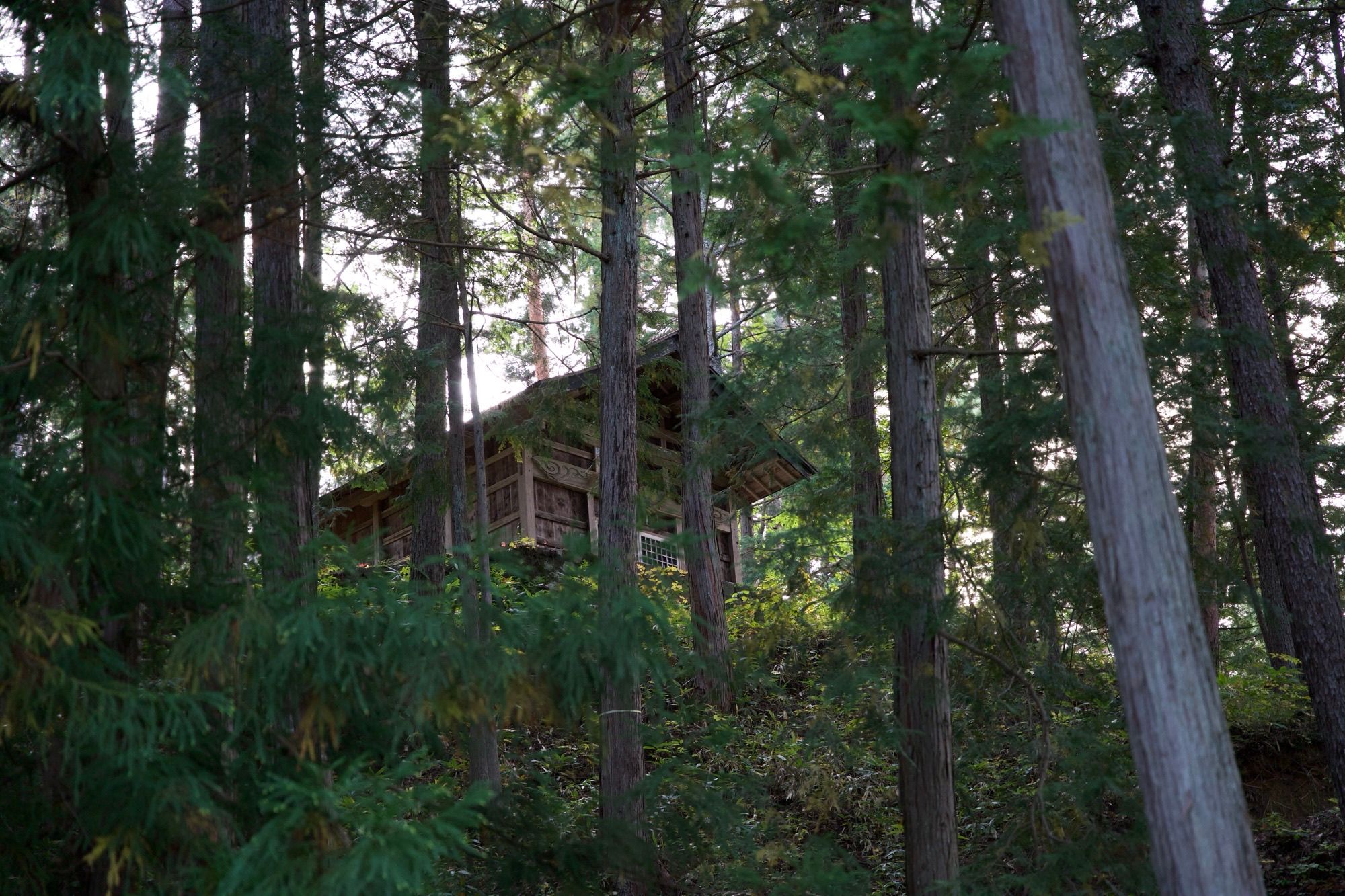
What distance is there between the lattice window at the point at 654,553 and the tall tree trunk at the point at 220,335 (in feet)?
40.4

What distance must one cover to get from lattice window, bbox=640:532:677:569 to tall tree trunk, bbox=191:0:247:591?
1230 cm

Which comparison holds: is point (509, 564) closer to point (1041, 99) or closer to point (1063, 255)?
point (1063, 255)

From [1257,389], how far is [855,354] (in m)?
3.53

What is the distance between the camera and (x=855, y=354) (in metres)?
9.44

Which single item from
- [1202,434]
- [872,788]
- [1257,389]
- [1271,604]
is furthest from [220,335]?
[1271,604]

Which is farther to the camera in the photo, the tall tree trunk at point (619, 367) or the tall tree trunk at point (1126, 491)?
the tall tree trunk at point (619, 367)

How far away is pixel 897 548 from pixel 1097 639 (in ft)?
17.8

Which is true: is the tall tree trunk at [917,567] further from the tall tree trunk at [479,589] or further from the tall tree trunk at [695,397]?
the tall tree trunk at [695,397]

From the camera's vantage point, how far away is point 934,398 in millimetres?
7852

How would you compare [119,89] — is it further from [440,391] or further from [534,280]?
[534,280]

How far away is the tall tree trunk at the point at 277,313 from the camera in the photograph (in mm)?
5613

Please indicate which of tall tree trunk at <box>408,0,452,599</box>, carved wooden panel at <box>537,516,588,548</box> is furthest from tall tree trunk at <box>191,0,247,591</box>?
carved wooden panel at <box>537,516,588,548</box>

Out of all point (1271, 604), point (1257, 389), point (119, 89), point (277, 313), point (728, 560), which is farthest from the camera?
point (728, 560)

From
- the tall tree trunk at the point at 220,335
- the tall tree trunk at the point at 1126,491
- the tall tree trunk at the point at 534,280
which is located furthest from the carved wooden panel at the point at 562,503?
the tall tree trunk at the point at 1126,491
